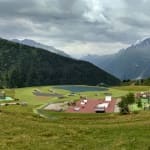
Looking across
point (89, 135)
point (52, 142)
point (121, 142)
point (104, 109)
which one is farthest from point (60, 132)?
point (104, 109)

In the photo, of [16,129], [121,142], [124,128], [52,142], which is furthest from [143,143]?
[16,129]

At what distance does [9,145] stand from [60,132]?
9.49 metres

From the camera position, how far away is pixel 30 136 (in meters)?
40.0

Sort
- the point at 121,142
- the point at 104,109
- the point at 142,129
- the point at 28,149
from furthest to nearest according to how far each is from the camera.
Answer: the point at 104,109
the point at 142,129
the point at 121,142
the point at 28,149

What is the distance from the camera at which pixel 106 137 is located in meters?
39.8

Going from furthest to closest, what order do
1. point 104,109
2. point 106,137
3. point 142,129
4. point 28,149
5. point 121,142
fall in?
1. point 104,109
2. point 142,129
3. point 106,137
4. point 121,142
5. point 28,149

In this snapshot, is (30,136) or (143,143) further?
(30,136)

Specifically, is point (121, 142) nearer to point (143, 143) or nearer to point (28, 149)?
point (143, 143)

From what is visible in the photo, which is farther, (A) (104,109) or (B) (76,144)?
(A) (104,109)

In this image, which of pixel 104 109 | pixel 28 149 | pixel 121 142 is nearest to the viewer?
pixel 28 149

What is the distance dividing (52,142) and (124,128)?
12.0 metres

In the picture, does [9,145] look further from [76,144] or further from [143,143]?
[143,143]

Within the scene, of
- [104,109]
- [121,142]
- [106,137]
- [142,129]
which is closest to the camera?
[121,142]

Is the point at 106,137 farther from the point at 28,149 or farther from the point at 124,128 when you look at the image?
the point at 28,149
